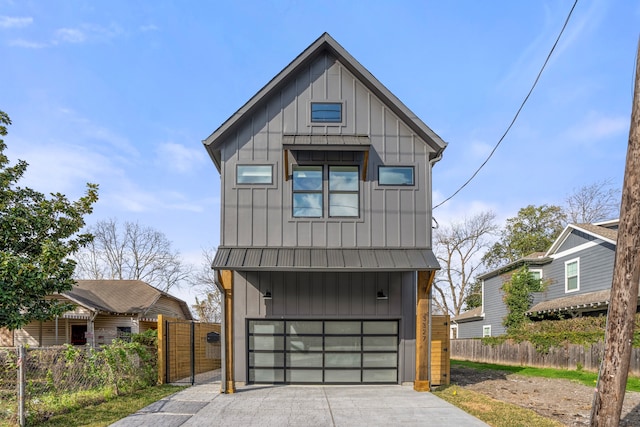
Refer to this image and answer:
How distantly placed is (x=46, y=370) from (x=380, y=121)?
30.0 ft

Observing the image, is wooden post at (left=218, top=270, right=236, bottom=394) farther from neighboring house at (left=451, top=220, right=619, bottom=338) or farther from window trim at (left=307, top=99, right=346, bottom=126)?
neighboring house at (left=451, top=220, right=619, bottom=338)

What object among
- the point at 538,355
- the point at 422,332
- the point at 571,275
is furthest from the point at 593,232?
the point at 422,332

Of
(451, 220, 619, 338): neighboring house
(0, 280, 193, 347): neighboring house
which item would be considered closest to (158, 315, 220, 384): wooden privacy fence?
(0, 280, 193, 347): neighboring house

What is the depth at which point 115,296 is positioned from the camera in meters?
23.7

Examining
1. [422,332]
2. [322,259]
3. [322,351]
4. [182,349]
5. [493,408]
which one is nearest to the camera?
[493,408]

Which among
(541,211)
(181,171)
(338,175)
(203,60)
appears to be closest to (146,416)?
(338,175)

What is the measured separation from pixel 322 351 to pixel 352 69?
24.4 ft

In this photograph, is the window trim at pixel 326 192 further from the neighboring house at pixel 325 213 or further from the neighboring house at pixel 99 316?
the neighboring house at pixel 99 316

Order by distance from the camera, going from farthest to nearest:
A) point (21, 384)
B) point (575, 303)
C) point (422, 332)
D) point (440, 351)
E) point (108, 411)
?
1. point (575, 303)
2. point (440, 351)
3. point (422, 332)
4. point (108, 411)
5. point (21, 384)

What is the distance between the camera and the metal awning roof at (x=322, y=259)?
999 cm

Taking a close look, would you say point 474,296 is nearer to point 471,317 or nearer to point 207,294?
point 471,317

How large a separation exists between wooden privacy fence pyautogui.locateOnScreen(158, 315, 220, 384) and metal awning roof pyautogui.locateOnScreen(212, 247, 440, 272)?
11.2 ft

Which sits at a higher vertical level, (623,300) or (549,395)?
(623,300)

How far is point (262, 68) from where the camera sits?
14930 millimetres
